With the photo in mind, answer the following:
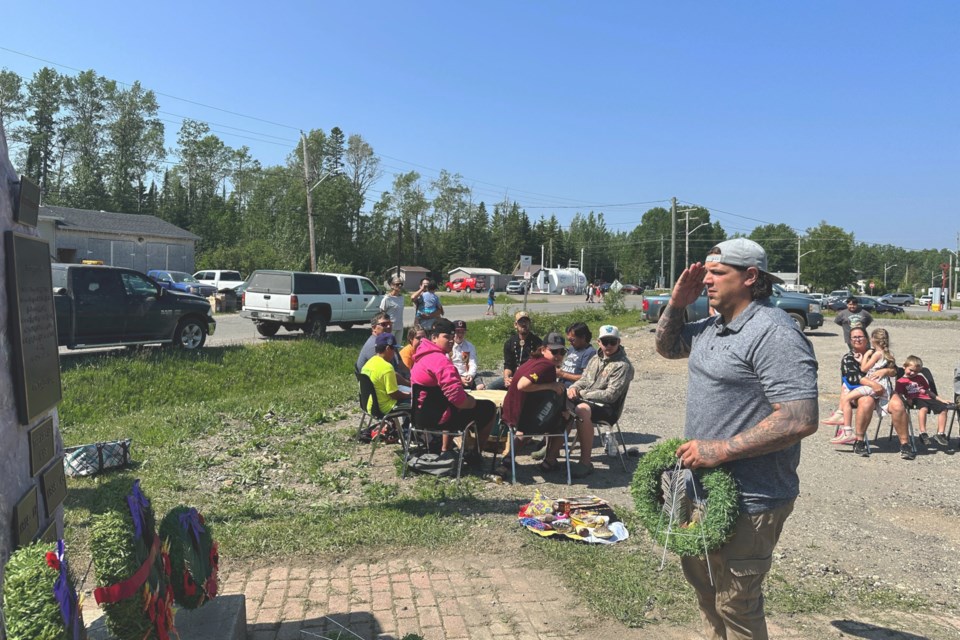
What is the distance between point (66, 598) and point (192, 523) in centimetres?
100

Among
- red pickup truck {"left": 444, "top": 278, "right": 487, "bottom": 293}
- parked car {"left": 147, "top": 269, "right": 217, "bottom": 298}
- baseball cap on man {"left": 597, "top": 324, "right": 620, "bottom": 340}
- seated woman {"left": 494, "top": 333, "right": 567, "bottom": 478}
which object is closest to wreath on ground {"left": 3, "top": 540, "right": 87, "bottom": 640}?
seated woman {"left": 494, "top": 333, "right": 567, "bottom": 478}

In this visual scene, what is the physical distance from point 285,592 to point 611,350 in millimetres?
4231

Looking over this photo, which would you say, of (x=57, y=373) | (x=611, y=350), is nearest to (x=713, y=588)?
(x=57, y=373)

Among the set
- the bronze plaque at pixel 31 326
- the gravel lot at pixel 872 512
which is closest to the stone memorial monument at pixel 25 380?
the bronze plaque at pixel 31 326

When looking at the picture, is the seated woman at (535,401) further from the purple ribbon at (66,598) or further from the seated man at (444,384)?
the purple ribbon at (66,598)

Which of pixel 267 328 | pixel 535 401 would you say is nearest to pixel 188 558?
pixel 535 401

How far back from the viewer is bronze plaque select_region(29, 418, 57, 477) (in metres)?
2.72

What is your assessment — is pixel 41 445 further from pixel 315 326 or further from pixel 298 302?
pixel 315 326

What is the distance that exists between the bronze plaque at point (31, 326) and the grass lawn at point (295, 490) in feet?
1.54

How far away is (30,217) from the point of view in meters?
2.92

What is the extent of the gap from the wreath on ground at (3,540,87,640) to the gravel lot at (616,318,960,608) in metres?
4.31

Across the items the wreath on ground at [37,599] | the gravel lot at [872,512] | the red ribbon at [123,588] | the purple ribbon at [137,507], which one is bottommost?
the gravel lot at [872,512]

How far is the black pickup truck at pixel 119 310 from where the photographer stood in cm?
1180

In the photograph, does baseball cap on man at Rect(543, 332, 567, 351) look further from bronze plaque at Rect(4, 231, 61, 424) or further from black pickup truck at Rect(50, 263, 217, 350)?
black pickup truck at Rect(50, 263, 217, 350)
